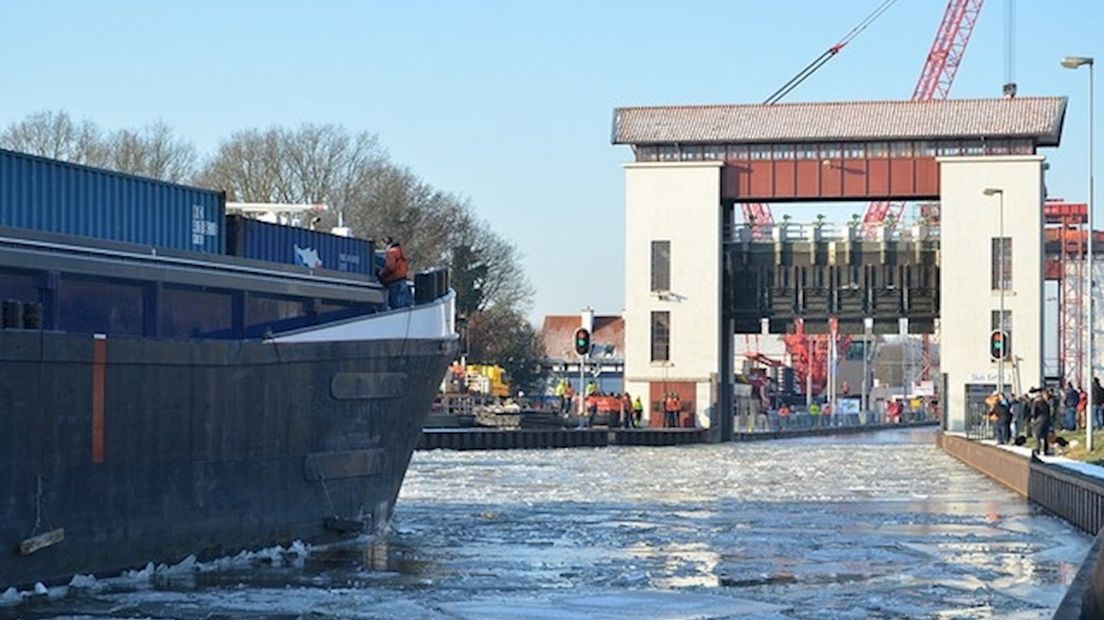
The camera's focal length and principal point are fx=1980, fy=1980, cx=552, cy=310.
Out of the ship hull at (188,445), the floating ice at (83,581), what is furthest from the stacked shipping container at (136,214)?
the floating ice at (83,581)

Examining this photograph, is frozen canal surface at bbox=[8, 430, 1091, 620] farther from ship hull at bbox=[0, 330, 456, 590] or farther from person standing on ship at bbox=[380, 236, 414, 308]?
person standing on ship at bbox=[380, 236, 414, 308]

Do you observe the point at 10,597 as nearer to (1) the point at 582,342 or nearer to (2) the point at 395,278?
(2) the point at 395,278

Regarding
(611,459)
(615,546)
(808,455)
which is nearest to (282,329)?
(615,546)

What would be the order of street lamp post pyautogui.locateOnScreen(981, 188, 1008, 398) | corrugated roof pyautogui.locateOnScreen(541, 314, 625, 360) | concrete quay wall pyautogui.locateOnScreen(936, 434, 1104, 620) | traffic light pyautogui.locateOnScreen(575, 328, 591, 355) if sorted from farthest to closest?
corrugated roof pyautogui.locateOnScreen(541, 314, 625, 360), traffic light pyautogui.locateOnScreen(575, 328, 591, 355), street lamp post pyautogui.locateOnScreen(981, 188, 1008, 398), concrete quay wall pyautogui.locateOnScreen(936, 434, 1104, 620)

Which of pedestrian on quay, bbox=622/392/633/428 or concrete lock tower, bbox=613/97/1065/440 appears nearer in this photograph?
concrete lock tower, bbox=613/97/1065/440

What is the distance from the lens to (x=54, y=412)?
62.1 ft

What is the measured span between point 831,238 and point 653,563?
5027 centimetres

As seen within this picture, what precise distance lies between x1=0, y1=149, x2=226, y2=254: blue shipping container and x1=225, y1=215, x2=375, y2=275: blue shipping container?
49 cm

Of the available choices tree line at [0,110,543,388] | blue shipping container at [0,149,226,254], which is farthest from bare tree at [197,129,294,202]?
blue shipping container at [0,149,226,254]

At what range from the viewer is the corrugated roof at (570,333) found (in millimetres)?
167375

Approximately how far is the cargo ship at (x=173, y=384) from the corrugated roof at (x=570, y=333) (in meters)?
136

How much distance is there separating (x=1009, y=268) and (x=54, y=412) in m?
55.4

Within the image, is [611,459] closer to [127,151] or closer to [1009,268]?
[1009,268]

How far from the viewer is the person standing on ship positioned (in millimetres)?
28656
